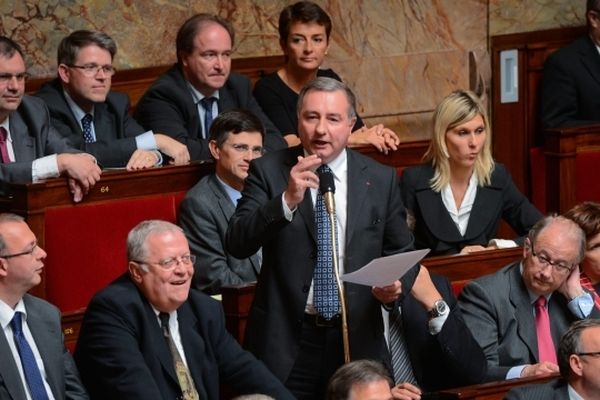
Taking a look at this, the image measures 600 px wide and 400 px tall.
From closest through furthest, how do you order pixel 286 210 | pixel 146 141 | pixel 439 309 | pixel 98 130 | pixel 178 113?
pixel 286 210, pixel 439 309, pixel 146 141, pixel 98 130, pixel 178 113

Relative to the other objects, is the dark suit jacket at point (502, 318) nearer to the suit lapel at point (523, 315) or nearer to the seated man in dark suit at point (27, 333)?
the suit lapel at point (523, 315)

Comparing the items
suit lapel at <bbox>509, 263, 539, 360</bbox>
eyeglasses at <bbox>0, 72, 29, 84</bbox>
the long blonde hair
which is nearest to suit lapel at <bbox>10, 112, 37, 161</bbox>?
eyeglasses at <bbox>0, 72, 29, 84</bbox>

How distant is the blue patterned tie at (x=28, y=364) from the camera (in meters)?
3.12

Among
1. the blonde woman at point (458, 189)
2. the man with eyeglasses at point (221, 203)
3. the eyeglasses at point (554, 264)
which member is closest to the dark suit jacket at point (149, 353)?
the man with eyeglasses at point (221, 203)

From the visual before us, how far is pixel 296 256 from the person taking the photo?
10.6 feet

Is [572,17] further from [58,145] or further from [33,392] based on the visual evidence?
[33,392]

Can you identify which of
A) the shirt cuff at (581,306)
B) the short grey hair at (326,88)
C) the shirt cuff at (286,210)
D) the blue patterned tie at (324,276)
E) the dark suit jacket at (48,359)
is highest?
Result: the short grey hair at (326,88)

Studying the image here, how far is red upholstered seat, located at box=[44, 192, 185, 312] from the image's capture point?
12.5ft

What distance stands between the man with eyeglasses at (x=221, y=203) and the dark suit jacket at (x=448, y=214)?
484mm

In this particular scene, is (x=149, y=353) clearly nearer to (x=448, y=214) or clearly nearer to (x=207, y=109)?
(x=448, y=214)

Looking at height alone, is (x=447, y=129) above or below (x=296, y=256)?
above

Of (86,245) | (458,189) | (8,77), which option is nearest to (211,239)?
(86,245)

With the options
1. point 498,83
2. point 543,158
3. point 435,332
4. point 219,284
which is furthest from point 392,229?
point 498,83

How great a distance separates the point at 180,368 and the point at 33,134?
1074mm
